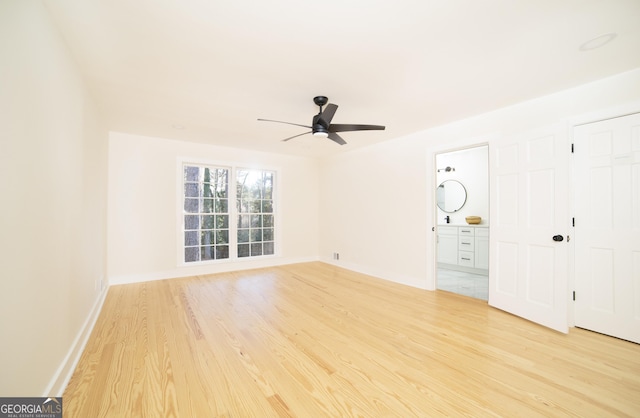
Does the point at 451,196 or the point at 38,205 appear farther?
the point at 451,196

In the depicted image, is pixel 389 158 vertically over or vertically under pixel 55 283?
over

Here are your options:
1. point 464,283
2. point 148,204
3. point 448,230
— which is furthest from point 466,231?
point 148,204

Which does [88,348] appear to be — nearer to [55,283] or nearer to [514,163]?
[55,283]

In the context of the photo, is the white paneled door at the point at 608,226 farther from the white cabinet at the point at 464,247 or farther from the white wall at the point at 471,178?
the white wall at the point at 471,178

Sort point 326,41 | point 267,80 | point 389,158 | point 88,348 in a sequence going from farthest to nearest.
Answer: point 389,158, point 267,80, point 88,348, point 326,41

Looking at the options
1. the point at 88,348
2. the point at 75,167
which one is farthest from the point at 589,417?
the point at 75,167

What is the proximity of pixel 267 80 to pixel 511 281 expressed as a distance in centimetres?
377

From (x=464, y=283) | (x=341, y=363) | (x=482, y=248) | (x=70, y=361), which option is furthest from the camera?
(x=482, y=248)

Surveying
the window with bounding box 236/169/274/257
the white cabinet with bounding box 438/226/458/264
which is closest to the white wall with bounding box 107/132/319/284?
the window with bounding box 236/169/274/257

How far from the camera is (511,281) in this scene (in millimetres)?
3111

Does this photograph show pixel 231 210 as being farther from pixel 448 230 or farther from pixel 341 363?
pixel 448 230

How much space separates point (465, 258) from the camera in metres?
5.41

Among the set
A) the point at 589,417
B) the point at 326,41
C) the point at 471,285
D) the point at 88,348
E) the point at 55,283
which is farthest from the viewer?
the point at 471,285

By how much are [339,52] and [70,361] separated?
3343 mm
